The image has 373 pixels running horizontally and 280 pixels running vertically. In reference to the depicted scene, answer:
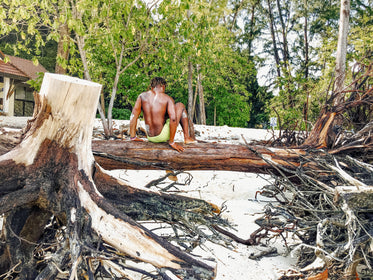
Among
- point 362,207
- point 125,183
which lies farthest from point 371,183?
point 125,183

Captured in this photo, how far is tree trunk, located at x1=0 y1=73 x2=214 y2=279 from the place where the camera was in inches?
70.0

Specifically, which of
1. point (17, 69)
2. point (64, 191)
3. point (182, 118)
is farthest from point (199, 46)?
point (17, 69)

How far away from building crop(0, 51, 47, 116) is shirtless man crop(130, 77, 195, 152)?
12.1 metres

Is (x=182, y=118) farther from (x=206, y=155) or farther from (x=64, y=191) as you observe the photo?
(x=64, y=191)

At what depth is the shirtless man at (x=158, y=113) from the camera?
3.71 metres

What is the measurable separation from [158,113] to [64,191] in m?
1.99

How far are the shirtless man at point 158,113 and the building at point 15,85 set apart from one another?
12122 mm

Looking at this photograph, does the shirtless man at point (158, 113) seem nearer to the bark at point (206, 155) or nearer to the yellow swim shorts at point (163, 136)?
the yellow swim shorts at point (163, 136)

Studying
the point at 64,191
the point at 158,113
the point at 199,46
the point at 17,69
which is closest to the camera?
the point at 64,191

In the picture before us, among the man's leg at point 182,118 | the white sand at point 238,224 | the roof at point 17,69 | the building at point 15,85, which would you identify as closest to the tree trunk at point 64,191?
the white sand at point 238,224

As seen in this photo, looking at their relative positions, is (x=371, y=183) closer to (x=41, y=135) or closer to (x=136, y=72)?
(x=41, y=135)

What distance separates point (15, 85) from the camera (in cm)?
1636

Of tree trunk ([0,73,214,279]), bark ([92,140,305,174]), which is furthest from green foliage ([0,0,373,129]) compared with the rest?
tree trunk ([0,73,214,279])

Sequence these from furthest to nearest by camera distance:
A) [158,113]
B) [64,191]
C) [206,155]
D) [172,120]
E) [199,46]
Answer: [199,46]
[158,113]
[172,120]
[206,155]
[64,191]
